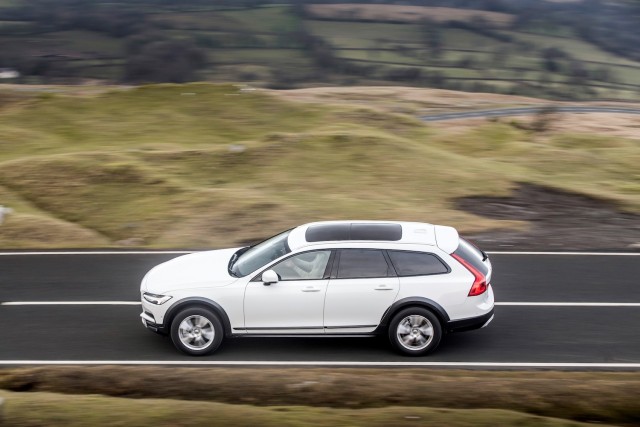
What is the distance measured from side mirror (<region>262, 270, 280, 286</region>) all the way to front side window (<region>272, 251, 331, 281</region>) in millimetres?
145

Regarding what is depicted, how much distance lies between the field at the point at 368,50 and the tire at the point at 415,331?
53.9 m

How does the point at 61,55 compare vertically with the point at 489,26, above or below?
below

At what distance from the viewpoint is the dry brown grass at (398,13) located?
85.8 m

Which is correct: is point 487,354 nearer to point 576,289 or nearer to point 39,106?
point 576,289

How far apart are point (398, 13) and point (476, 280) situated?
8007 cm

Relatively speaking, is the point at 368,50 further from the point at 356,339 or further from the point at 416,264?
the point at 416,264

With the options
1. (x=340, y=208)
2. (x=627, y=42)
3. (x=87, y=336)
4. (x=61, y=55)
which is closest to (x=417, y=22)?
(x=627, y=42)

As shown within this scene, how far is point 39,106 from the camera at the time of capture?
30.8 meters

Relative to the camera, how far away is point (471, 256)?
11.1m

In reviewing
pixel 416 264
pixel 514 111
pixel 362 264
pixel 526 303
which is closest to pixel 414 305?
pixel 416 264

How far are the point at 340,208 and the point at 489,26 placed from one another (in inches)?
2804

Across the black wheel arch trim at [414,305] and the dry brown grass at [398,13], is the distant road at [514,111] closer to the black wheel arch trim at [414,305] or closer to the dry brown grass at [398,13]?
the black wheel arch trim at [414,305]

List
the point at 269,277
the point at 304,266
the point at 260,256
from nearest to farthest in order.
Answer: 1. the point at 269,277
2. the point at 304,266
3. the point at 260,256

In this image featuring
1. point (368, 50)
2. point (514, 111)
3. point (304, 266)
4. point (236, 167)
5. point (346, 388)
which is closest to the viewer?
point (346, 388)
